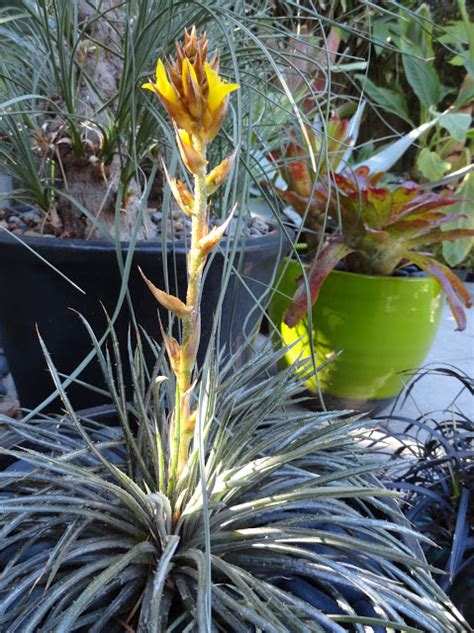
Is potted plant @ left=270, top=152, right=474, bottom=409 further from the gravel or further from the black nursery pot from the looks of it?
the black nursery pot

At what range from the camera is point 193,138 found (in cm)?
34

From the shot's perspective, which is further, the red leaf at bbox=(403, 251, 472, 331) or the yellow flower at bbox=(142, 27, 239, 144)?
the red leaf at bbox=(403, 251, 472, 331)

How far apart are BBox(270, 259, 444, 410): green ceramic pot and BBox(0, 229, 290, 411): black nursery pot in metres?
0.27

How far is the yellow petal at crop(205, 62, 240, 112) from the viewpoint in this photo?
0.31 meters

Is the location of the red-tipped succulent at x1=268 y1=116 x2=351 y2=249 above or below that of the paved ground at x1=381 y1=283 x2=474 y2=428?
A: above

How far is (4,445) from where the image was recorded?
505 millimetres

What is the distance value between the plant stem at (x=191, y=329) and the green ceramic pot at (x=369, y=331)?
25.2 inches

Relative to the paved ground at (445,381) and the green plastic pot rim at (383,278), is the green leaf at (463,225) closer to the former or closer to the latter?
the paved ground at (445,381)

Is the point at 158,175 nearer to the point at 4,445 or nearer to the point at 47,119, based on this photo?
the point at 47,119

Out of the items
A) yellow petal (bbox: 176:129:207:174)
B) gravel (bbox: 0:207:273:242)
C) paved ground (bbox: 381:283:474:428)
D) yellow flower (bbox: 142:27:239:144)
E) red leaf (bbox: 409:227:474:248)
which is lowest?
paved ground (bbox: 381:283:474:428)

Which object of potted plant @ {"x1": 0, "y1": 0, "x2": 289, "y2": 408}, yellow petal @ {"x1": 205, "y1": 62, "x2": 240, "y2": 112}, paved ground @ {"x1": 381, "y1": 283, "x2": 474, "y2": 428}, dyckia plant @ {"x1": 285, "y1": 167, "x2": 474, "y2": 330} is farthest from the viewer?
paved ground @ {"x1": 381, "y1": 283, "x2": 474, "y2": 428}

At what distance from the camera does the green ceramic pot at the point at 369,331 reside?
3.55 feet

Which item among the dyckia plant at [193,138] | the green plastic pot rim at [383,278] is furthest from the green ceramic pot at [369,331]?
the dyckia plant at [193,138]

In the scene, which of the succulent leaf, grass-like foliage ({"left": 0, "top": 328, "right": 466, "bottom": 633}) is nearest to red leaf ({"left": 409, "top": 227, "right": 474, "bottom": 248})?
the succulent leaf
